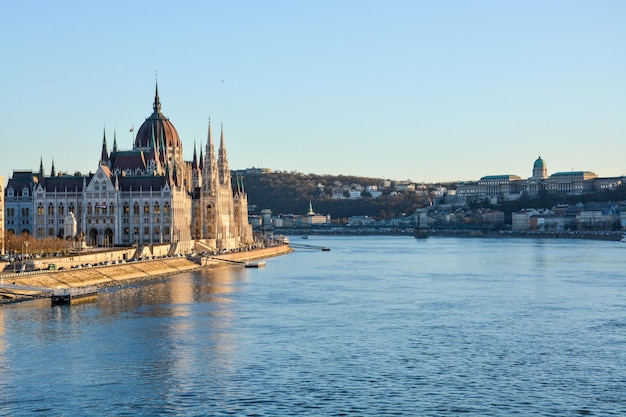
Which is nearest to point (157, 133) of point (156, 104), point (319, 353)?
point (156, 104)

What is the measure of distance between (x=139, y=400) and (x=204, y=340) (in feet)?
40.8

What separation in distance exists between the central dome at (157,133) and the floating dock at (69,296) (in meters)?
74.6

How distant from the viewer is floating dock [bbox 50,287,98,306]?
62719mm

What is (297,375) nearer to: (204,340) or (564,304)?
(204,340)

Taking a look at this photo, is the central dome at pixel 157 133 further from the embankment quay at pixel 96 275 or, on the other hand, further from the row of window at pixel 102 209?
the embankment quay at pixel 96 275

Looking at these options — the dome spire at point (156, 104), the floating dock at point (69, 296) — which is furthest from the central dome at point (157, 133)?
the floating dock at point (69, 296)

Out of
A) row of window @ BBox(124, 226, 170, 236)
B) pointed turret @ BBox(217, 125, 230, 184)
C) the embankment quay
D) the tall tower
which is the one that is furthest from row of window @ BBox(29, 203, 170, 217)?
pointed turret @ BBox(217, 125, 230, 184)

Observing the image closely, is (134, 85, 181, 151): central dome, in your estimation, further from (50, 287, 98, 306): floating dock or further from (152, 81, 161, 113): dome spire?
(50, 287, 98, 306): floating dock

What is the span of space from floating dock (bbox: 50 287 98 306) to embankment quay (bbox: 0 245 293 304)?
123 cm

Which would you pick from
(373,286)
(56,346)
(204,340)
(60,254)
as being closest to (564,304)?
(373,286)

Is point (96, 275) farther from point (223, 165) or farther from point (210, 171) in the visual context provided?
point (223, 165)

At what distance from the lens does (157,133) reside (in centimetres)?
14238

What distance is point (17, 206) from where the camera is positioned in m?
124

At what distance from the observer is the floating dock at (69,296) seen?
6272 cm
